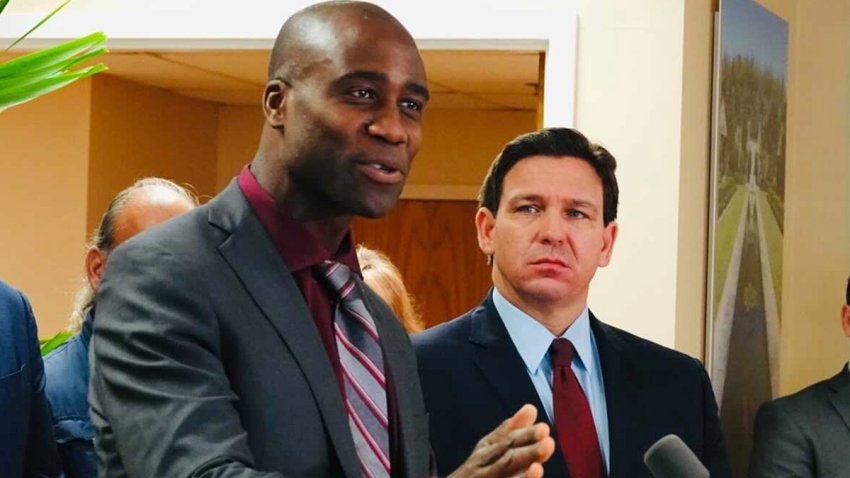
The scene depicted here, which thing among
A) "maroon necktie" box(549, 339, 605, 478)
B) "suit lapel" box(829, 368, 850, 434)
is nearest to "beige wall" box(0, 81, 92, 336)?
"suit lapel" box(829, 368, 850, 434)

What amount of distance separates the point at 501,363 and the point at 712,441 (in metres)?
0.39

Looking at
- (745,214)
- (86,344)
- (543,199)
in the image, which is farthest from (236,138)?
(543,199)

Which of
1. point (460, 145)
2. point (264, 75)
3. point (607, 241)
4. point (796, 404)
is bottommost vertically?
point (796, 404)

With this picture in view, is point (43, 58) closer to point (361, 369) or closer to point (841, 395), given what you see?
point (361, 369)

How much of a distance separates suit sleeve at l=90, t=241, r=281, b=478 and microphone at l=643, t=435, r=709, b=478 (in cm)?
40

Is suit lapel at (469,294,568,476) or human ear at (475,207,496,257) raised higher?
human ear at (475,207,496,257)

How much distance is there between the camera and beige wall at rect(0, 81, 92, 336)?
6426 millimetres

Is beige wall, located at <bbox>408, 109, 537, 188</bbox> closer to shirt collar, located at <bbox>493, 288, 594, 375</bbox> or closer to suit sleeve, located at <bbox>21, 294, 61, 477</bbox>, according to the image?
shirt collar, located at <bbox>493, 288, 594, 375</bbox>

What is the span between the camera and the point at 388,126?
1.39m

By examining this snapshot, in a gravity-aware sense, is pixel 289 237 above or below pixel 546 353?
above

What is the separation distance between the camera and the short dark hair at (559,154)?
252 centimetres

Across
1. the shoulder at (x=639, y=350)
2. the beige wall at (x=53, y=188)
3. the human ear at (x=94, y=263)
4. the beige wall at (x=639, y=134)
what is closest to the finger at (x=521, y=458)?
the shoulder at (x=639, y=350)

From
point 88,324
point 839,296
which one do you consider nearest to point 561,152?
point 88,324

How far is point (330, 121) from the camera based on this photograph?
1.39 meters
